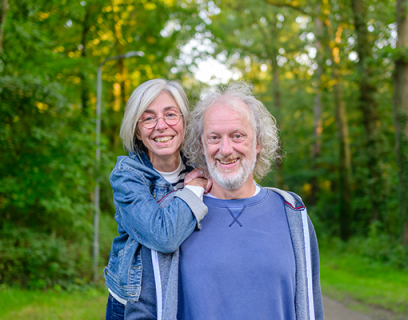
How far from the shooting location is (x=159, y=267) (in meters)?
1.90

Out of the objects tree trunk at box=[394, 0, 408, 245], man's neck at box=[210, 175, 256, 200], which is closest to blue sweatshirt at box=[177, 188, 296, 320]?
man's neck at box=[210, 175, 256, 200]

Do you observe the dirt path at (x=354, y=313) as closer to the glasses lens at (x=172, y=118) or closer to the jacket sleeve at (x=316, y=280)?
the jacket sleeve at (x=316, y=280)

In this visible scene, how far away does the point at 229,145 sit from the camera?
2.12 metres

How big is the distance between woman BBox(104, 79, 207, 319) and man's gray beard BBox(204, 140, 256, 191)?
0.09 metres

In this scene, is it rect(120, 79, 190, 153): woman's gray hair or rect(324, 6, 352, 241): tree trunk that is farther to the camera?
rect(324, 6, 352, 241): tree trunk

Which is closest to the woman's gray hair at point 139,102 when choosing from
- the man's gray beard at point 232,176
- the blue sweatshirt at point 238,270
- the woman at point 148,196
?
the woman at point 148,196

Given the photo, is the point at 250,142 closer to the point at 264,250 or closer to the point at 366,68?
the point at 264,250

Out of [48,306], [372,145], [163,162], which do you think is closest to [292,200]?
[163,162]

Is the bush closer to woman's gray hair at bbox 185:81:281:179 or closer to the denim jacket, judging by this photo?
the denim jacket

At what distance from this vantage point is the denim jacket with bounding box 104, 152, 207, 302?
185cm

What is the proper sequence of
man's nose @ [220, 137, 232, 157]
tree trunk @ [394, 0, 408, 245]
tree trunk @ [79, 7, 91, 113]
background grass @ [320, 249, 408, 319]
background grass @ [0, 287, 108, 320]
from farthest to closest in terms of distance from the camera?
tree trunk @ [79, 7, 91, 113] → tree trunk @ [394, 0, 408, 245] → background grass @ [320, 249, 408, 319] → background grass @ [0, 287, 108, 320] → man's nose @ [220, 137, 232, 157]

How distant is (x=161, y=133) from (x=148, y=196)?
430 millimetres

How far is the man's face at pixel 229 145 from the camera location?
212 centimetres

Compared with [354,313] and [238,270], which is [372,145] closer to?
[354,313]
